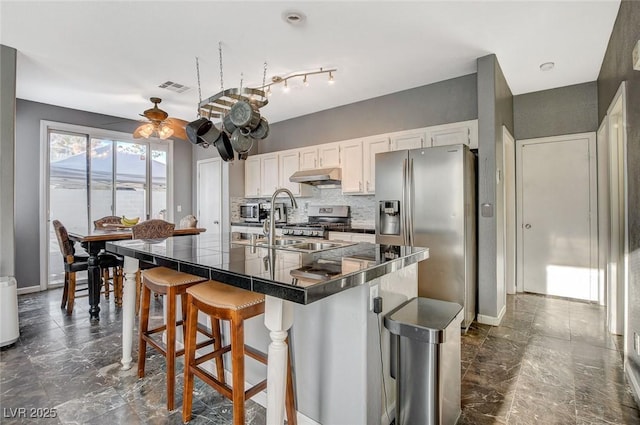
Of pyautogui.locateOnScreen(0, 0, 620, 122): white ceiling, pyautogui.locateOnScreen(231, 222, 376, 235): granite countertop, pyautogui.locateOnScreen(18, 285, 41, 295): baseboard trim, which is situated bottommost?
pyautogui.locateOnScreen(18, 285, 41, 295): baseboard trim

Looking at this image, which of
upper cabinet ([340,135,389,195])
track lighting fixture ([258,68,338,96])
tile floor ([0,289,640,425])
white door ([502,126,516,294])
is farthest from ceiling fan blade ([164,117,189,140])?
white door ([502,126,516,294])

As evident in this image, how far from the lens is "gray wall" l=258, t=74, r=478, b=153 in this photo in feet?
12.2

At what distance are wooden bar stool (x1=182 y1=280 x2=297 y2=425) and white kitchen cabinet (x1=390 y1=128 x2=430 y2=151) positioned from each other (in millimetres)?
3062

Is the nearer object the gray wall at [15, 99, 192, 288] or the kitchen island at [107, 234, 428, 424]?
the kitchen island at [107, 234, 428, 424]

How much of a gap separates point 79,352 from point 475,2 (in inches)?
166

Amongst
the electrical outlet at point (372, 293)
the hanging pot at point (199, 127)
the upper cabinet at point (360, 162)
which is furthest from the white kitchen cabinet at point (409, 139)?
the electrical outlet at point (372, 293)

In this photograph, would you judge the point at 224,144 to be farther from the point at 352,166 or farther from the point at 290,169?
the point at 290,169

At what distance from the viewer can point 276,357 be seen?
133 cm

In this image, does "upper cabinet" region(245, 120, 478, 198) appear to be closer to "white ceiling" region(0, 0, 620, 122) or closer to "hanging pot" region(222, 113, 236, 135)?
"white ceiling" region(0, 0, 620, 122)

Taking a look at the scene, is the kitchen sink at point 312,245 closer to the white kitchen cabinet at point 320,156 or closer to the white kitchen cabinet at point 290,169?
the white kitchen cabinet at point 320,156

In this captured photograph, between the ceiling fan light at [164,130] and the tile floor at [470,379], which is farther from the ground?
the ceiling fan light at [164,130]

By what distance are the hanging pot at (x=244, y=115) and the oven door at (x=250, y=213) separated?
10.2 ft

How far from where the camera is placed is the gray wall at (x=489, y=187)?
316 cm

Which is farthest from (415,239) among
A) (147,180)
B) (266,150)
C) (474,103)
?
(147,180)
